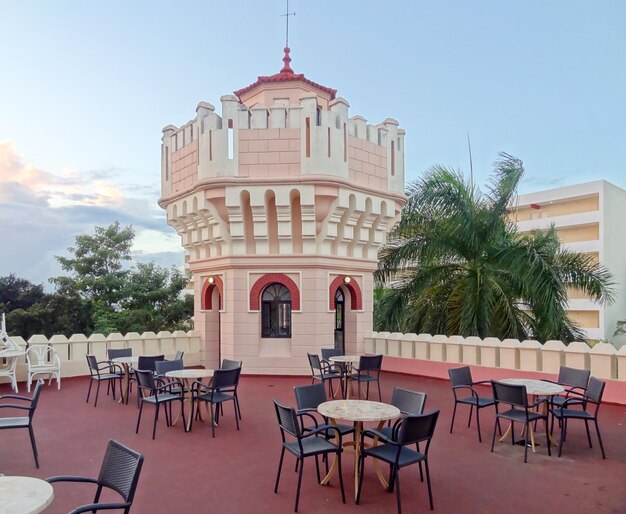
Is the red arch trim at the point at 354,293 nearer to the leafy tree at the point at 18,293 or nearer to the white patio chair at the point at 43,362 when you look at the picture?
the white patio chair at the point at 43,362

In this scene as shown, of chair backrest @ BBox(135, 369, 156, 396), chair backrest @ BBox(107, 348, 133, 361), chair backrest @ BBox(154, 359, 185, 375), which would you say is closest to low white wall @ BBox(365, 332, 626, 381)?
chair backrest @ BBox(154, 359, 185, 375)

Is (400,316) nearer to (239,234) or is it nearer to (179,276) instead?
(239,234)

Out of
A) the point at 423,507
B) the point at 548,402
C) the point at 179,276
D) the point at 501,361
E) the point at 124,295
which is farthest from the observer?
the point at 179,276

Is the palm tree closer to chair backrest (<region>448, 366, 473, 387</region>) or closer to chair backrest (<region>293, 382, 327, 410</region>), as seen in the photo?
chair backrest (<region>448, 366, 473, 387</region>)

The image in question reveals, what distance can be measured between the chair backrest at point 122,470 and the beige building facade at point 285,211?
933 centimetres

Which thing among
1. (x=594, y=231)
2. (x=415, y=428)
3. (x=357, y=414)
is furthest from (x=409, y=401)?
(x=594, y=231)

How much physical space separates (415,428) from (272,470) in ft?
6.87

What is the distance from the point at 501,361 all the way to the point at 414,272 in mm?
4651

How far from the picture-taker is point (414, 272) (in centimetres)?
1519

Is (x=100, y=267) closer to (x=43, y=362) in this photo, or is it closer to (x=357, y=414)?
(x=43, y=362)

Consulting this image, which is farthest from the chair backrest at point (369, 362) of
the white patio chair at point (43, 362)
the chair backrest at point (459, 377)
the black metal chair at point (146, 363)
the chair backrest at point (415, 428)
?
the white patio chair at point (43, 362)

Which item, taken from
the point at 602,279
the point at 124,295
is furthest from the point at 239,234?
the point at 124,295

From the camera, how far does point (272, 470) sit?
19.2ft

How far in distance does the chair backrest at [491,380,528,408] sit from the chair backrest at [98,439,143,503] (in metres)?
4.76
